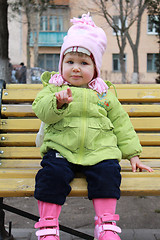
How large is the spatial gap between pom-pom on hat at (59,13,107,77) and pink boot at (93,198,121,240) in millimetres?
875

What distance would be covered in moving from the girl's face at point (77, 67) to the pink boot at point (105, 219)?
0.77m

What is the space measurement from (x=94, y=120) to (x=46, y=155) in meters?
0.36

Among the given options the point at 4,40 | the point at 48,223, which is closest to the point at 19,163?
the point at 48,223

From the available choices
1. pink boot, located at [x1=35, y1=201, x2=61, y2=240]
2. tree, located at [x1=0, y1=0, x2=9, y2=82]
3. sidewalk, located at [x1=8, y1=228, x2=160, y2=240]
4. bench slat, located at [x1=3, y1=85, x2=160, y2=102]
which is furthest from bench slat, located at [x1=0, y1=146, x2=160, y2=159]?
tree, located at [x1=0, y1=0, x2=9, y2=82]

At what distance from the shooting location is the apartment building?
1077 inches

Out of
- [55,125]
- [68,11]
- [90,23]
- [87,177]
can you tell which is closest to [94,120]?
[55,125]

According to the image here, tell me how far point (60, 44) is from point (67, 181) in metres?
28.2

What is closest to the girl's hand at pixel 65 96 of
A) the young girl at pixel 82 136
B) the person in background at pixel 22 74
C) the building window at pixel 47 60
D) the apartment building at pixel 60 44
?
the young girl at pixel 82 136

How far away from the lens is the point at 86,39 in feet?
7.13

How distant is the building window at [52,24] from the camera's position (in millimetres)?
29209

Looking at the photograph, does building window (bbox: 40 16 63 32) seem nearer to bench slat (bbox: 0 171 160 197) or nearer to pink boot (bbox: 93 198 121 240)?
bench slat (bbox: 0 171 160 197)

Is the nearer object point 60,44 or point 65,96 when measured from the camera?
point 65,96

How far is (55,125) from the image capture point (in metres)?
2.11

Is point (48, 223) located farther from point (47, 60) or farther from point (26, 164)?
point (47, 60)
